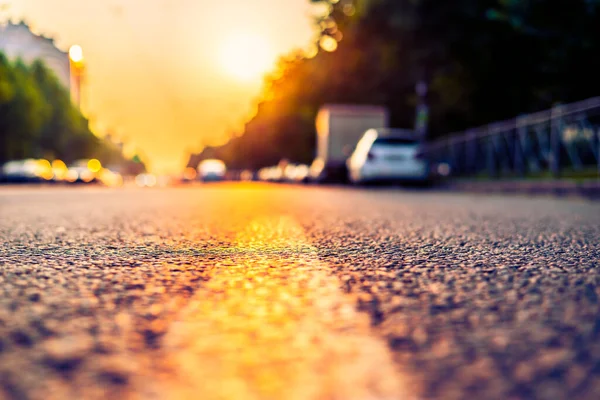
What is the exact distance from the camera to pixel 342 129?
96.3 feet

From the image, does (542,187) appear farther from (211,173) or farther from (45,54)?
(45,54)

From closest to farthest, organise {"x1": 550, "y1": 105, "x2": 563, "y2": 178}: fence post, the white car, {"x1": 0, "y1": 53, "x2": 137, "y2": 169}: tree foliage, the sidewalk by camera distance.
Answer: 1. the sidewalk
2. {"x1": 550, "y1": 105, "x2": 563, "y2": 178}: fence post
3. the white car
4. {"x1": 0, "y1": 53, "x2": 137, "y2": 169}: tree foliage

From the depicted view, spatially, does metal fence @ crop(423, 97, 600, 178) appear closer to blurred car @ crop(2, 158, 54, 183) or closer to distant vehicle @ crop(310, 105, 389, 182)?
distant vehicle @ crop(310, 105, 389, 182)

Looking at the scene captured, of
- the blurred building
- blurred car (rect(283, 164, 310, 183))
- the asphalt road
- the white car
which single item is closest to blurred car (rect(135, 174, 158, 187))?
blurred car (rect(283, 164, 310, 183))

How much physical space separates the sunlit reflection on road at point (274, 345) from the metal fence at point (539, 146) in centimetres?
1328

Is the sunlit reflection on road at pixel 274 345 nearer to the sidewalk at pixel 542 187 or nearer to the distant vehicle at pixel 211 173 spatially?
the sidewalk at pixel 542 187

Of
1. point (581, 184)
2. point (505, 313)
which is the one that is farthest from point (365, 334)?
point (581, 184)

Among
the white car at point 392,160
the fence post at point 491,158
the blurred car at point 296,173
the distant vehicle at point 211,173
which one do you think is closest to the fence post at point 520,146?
the fence post at point 491,158

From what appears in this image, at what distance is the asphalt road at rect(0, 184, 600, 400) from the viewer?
202 centimetres

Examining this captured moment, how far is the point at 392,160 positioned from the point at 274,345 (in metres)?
18.4

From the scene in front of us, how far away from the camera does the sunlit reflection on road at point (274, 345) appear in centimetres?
196

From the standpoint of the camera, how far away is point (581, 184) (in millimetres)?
14672

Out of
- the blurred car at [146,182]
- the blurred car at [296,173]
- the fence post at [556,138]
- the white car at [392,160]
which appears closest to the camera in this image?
the fence post at [556,138]

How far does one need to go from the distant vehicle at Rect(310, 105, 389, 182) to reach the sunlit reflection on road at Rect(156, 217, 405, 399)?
84.2 ft
